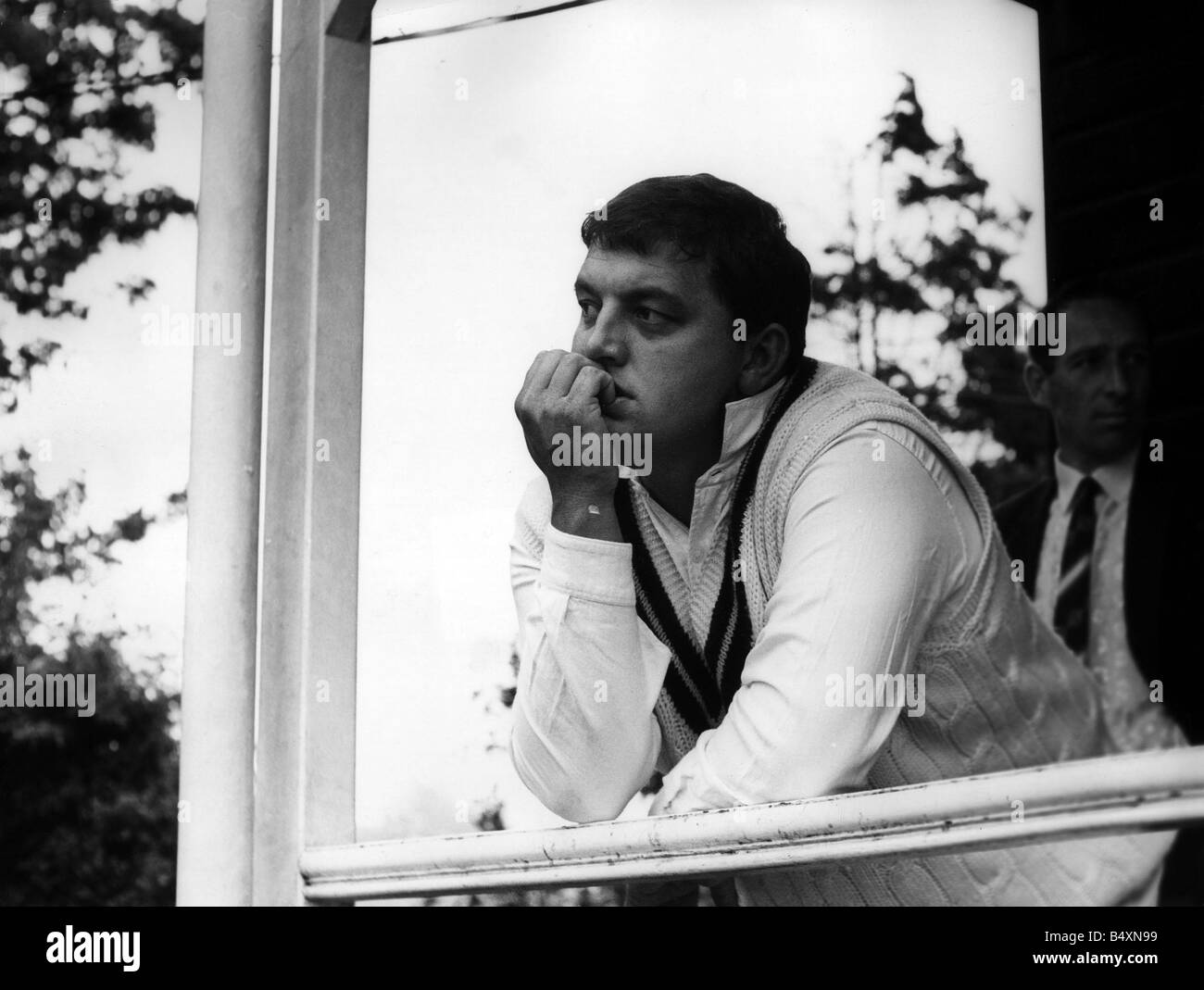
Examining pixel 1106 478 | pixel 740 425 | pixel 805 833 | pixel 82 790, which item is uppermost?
pixel 740 425

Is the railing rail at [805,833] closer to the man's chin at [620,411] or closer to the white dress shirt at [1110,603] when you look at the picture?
the white dress shirt at [1110,603]

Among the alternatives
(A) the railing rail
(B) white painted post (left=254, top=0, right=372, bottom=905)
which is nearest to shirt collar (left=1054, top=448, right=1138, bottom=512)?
(A) the railing rail

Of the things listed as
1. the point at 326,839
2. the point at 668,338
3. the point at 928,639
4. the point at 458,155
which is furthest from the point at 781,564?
the point at 458,155

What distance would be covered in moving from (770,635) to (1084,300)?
2.85ft

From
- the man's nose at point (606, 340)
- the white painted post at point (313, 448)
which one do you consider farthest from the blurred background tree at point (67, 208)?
the man's nose at point (606, 340)

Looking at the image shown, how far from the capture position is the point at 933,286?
10.9 feet

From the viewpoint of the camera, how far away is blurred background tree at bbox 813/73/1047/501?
3135mm

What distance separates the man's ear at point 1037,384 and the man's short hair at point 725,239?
0.42 m

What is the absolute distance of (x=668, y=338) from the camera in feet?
10.1

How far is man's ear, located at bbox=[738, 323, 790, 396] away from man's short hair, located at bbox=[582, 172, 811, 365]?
0.02 metres

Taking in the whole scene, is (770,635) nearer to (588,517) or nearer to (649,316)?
(588,517)

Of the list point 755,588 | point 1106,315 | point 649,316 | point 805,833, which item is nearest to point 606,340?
point 649,316

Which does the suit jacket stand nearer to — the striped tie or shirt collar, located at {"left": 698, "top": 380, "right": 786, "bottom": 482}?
the striped tie

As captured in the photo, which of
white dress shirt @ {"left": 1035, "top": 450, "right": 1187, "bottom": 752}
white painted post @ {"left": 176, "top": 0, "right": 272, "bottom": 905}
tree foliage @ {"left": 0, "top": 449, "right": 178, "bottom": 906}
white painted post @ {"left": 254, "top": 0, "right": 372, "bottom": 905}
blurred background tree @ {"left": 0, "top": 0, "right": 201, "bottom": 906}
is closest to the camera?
white dress shirt @ {"left": 1035, "top": 450, "right": 1187, "bottom": 752}
